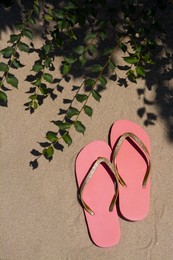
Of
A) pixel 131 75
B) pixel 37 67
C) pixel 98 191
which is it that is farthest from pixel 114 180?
pixel 37 67

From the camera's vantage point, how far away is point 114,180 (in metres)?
1.64

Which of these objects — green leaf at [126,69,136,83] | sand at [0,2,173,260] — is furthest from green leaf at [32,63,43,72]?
green leaf at [126,69,136,83]

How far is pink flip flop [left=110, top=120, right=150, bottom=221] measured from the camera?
1.61 m

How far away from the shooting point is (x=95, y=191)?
64.2 inches

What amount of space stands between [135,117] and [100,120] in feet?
0.53

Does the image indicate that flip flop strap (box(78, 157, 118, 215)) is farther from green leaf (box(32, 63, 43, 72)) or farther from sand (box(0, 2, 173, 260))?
green leaf (box(32, 63, 43, 72))

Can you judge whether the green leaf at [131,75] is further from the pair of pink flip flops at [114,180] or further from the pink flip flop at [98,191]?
the pink flip flop at [98,191]

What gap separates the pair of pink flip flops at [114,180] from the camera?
1.58m

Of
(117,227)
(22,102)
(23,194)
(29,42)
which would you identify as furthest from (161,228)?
(29,42)

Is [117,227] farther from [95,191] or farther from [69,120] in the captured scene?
[69,120]

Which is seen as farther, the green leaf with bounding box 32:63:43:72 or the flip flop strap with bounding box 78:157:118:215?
the flip flop strap with bounding box 78:157:118:215

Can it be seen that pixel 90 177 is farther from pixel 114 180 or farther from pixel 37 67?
pixel 37 67

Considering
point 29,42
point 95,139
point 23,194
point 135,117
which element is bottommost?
point 23,194

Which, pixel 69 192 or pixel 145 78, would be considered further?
pixel 145 78
